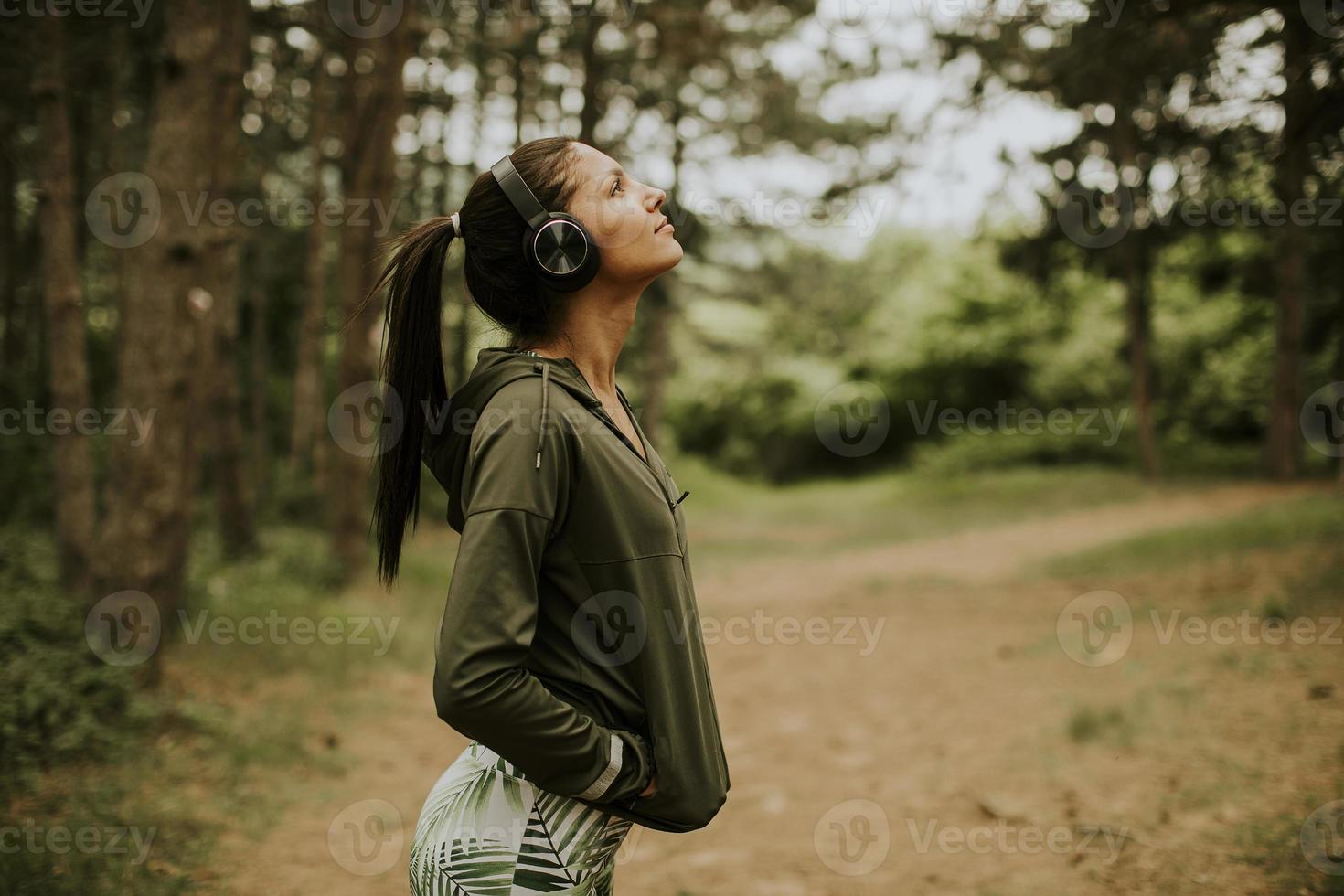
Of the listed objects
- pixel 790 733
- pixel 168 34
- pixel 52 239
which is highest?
pixel 168 34

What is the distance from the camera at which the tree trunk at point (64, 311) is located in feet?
23.6

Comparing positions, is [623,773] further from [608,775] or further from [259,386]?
[259,386]

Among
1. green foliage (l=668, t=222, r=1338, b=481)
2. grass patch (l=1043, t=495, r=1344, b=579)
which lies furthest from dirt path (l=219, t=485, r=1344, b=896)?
green foliage (l=668, t=222, r=1338, b=481)

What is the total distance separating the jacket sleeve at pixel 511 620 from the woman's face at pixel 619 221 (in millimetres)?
424

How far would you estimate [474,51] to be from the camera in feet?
51.4

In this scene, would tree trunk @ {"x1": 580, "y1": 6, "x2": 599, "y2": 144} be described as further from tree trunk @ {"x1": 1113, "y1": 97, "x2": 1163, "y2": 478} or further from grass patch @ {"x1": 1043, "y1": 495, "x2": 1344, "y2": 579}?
tree trunk @ {"x1": 1113, "y1": 97, "x2": 1163, "y2": 478}

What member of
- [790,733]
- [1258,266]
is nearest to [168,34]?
[790,733]

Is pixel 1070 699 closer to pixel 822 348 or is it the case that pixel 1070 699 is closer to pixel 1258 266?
pixel 1258 266

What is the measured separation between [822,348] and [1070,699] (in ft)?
92.4

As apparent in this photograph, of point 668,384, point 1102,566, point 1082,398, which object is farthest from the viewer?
point 668,384

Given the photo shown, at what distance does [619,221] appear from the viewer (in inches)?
79.4

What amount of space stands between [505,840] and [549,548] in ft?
1.74

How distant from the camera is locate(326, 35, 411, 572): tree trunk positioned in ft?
34.8

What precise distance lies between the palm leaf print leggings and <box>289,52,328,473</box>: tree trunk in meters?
12.1
